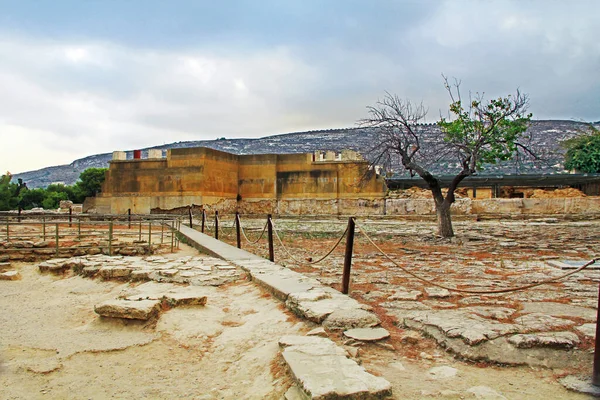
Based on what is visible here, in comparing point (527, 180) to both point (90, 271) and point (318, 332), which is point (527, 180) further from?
point (318, 332)

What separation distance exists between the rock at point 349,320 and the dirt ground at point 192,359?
0.71 feet

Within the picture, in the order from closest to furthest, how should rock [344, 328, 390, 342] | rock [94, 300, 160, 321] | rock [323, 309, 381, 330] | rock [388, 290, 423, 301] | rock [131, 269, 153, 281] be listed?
rock [344, 328, 390, 342]
rock [323, 309, 381, 330]
rock [94, 300, 160, 321]
rock [388, 290, 423, 301]
rock [131, 269, 153, 281]

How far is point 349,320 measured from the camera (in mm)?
4027

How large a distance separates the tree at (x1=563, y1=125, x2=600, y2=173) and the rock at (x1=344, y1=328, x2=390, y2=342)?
40476mm

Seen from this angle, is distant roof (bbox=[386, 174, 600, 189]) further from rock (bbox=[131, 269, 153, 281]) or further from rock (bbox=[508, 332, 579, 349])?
rock (bbox=[508, 332, 579, 349])

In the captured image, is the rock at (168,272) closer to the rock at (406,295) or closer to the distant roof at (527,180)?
the rock at (406,295)

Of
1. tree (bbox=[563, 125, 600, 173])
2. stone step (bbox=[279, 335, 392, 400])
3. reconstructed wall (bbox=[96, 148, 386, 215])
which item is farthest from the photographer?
tree (bbox=[563, 125, 600, 173])

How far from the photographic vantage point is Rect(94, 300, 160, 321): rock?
4641 mm

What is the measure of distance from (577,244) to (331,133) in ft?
282

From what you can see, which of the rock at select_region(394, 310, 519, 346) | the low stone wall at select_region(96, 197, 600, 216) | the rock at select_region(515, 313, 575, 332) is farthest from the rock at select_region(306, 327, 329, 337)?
the low stone wall at select_region(96, 197, 600, 216)

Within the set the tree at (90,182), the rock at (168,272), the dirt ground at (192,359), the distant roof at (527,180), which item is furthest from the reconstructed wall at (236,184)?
the tree at (90,182)

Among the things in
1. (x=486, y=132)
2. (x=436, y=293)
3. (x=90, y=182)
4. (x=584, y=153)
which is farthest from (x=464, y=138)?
(x=90, y=182)

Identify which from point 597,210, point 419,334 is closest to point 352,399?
point 419,334

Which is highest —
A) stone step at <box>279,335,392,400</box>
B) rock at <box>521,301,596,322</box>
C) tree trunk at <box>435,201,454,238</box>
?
tree trunk at <box>435,201,454,238</box>
